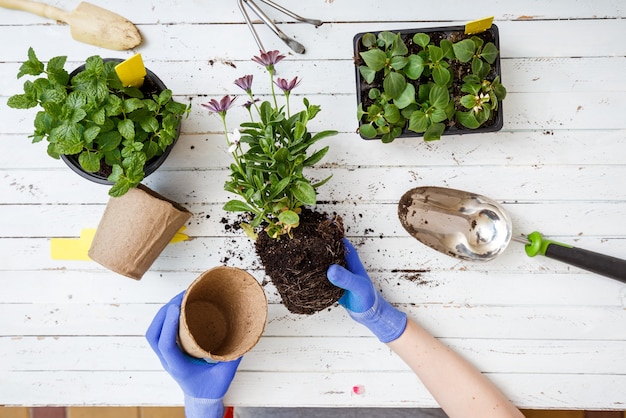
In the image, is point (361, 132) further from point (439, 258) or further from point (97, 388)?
point (97, 388)

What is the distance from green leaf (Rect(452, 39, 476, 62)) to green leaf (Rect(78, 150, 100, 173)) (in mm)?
716

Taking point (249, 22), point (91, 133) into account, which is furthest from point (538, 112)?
point (91, 133)

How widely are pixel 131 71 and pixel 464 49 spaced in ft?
2.13

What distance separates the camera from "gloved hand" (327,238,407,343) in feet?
3.65

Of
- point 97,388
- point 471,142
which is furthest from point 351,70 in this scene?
point 97,388

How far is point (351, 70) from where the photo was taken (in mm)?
1172

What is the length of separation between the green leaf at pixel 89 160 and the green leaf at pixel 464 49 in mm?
716

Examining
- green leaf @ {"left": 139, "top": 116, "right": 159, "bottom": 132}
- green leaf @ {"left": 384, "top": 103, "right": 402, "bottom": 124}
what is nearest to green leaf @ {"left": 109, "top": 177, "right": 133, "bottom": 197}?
green leaf @ {"left": 139, "top": 116, "right": 159, "bottom": 132}

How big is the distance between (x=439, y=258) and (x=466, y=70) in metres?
0.42

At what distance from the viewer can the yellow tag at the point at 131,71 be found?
39.2 inches

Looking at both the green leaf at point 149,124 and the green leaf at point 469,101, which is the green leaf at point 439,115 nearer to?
the green leaf at point 469,101

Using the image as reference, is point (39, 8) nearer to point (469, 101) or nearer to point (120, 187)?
point (120, 187)

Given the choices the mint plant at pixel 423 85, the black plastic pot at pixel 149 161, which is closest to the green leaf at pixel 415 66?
the mint plant at pixel 423 85

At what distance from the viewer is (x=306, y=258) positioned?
105 centimetres
